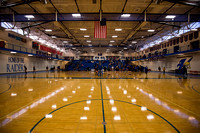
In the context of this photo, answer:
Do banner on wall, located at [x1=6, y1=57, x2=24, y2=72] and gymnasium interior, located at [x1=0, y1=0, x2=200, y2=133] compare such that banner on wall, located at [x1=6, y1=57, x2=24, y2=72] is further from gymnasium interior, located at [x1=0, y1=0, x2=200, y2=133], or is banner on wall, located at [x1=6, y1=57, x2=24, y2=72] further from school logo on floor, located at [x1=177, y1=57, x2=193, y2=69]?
school logo on floor, located at [x1=177, y1=57, x2=193, y2=69]

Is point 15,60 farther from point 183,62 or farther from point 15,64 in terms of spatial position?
point 183,62

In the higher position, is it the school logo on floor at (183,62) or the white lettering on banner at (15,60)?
the white lettering on banner at (15,60)

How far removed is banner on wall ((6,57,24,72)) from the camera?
14.8 m

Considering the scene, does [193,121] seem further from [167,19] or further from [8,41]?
[8,41]

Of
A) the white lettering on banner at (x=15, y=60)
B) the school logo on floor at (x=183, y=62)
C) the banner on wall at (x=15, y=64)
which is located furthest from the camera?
the school logo on floor at (x=183, y=62)

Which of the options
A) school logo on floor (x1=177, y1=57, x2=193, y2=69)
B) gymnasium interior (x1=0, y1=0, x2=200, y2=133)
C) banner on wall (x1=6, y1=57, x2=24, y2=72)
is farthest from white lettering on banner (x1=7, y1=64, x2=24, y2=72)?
school logo on floor (x1=177, y1=57, x2=193, y2=69)

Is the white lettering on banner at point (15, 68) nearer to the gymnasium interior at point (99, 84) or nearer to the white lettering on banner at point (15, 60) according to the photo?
the gymnasium interior at point (99, 84)

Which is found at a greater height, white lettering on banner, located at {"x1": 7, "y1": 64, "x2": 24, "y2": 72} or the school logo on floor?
the school logo on floor

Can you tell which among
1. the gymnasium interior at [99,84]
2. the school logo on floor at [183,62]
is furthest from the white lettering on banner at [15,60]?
the school logo on floor at [183,62]

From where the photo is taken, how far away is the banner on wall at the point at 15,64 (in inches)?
582

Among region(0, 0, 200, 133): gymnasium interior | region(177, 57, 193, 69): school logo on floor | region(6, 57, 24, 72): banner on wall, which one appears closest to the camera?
region(0, 0, 200, 133): gymnasium interior

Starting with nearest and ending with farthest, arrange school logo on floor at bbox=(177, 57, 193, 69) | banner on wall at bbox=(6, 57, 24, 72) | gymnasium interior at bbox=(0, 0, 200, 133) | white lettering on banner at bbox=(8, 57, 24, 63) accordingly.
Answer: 1. gymnasium interior at bbox=(0, 0, 200, 133)
2. banner on wall at bbox=(6, 57, 24, 72)
3. white lettering on banner at bbox=(8, 57, 24, 63)
4. school logo on floor at bbox=(177, 57, 193, 69)

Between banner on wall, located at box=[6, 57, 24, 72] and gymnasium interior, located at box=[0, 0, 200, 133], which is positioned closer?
gymnasium interior, located at box=[0, 0, 200, 133]

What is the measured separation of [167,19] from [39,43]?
2320 cm
